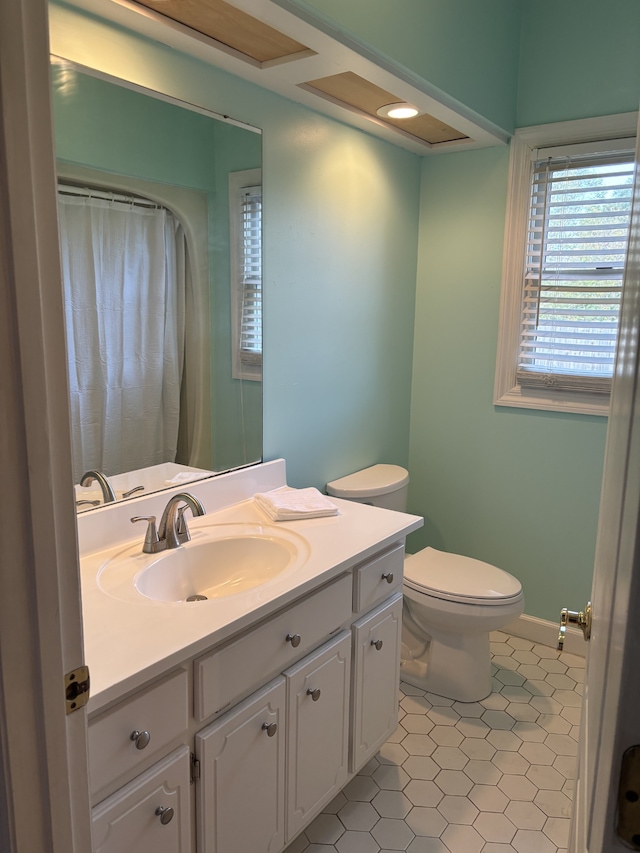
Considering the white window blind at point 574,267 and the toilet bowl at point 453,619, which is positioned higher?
the white window blind at point 574,267

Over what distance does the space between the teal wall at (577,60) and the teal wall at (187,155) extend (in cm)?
129

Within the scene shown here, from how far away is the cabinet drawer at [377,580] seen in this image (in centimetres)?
178

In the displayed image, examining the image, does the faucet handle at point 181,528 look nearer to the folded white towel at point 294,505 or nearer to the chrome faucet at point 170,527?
the chrome faucet at point 170,527

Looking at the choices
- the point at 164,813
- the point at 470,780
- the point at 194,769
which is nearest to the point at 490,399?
the point at 470,780

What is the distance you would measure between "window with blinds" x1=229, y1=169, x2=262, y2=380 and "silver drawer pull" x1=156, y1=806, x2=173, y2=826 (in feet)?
4.07

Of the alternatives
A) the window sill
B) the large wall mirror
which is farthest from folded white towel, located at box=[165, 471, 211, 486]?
the window sill

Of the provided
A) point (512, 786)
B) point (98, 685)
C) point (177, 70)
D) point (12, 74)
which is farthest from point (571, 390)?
point (12, 74)

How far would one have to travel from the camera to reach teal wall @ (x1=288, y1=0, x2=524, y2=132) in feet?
5.66

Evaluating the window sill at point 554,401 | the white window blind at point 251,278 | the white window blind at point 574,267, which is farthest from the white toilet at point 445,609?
the white window blind at point 574,267

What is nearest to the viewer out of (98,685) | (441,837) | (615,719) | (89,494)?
(615,719)

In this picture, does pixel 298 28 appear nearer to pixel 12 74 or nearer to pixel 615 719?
pixel 12 74

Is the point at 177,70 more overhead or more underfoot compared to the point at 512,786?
more overhead

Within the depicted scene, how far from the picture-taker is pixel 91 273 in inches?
63.7

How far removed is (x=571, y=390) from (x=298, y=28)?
1758 mm
